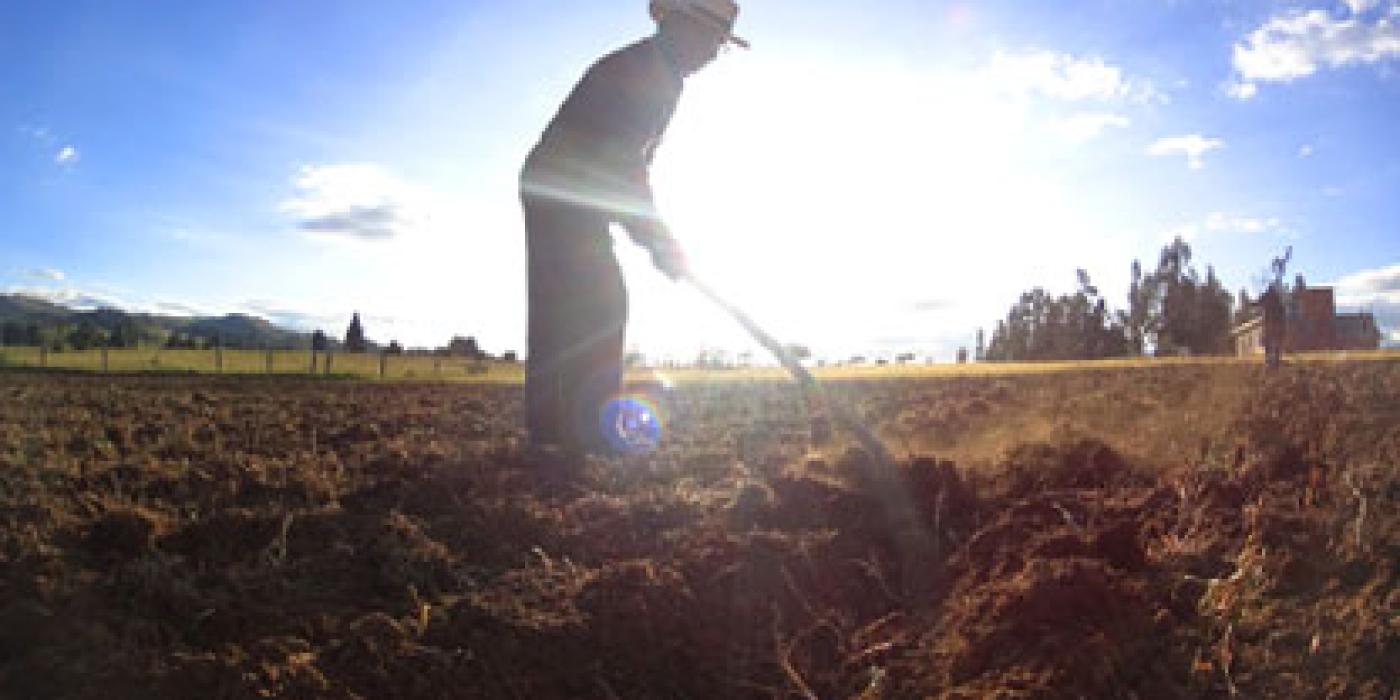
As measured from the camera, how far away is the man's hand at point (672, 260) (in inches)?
223

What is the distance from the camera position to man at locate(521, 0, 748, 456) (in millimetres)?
5887

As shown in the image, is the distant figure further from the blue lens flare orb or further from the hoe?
the hoe

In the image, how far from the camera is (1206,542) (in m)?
2.91

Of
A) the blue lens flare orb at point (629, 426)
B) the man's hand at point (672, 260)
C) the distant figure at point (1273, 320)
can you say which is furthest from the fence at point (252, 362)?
the man's hand at point (672, 260)

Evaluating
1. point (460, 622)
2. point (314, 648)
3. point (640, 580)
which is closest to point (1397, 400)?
point (640, 580)

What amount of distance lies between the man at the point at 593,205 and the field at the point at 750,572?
751 millimetres

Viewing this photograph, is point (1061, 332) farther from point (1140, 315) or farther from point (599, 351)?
point (599, 351)

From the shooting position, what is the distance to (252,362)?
155 feet

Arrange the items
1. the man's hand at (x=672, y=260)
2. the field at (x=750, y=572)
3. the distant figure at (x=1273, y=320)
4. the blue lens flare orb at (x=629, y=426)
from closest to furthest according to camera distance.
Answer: the field at (x=750, y=572) → the man's hand at (x=672, y=260) → the blue lens flare orb at (x=629, y=426) → the distant figure at (x=1273, y=320)

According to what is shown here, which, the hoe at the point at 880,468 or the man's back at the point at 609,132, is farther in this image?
the man's back at the point at 609,132

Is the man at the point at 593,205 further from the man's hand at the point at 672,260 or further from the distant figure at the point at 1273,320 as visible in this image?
the distant figure at the point at 1273,320

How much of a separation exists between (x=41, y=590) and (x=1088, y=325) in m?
75.4

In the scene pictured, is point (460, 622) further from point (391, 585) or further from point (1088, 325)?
point (1088, 325)

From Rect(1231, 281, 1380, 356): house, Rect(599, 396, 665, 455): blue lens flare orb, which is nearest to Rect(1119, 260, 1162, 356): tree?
Rect(1231, 281, 1380, 356): house
